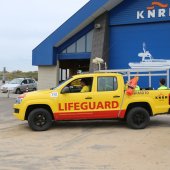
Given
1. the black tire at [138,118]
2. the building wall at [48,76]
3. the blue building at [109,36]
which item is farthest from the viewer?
the building wall at [48,76]

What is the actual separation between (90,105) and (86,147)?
3.14 metres

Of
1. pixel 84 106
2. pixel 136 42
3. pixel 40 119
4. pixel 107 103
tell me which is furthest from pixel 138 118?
pixel 136 42

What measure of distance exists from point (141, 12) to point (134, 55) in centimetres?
268

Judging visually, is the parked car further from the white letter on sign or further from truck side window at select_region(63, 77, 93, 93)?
truck side window at select_region(63, 77, 93, 93)

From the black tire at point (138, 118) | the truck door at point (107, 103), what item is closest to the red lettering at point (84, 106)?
the truck door at point (107, 103)

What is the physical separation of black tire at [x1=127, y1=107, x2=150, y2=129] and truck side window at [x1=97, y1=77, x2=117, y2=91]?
995 mm

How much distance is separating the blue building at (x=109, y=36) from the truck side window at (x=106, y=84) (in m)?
11.7

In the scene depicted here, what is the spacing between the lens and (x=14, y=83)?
3741cm

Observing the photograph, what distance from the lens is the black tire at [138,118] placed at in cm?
1279

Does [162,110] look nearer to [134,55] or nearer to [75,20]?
[134,55]

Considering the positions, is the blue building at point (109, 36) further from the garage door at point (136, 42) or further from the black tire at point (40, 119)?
the black tire at point (40, 119)

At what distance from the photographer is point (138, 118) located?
12859 millimetres

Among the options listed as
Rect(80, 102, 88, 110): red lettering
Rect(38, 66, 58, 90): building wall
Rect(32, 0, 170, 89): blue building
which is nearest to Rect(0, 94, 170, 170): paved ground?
Rect(80, 102, 88, 110): red lettering

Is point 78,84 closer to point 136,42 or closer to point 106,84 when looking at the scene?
point 106,84
